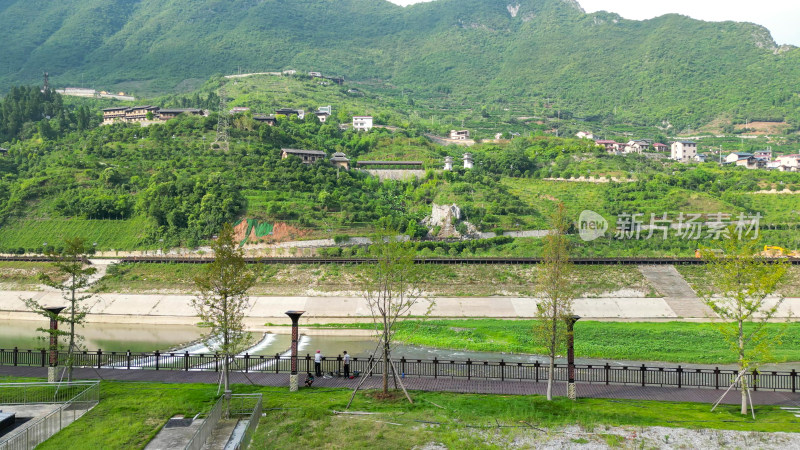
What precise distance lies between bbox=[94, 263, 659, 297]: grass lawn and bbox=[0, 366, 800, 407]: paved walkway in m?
29.2

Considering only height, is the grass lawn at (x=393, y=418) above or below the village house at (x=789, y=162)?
below

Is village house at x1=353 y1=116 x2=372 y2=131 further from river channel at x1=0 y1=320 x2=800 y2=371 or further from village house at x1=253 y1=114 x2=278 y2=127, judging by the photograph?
river channel at x1=0 y1=320 x2=800 y2=371

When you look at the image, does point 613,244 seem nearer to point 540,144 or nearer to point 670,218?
point 670,218

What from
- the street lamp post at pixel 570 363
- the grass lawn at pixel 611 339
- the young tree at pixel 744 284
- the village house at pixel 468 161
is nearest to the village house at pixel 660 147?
the village house at pixel 468 161

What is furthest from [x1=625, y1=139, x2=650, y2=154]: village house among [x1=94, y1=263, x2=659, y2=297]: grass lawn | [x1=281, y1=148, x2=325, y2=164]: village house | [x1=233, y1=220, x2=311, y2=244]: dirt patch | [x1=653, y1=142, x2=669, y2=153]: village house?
[x1=233, y1=220, x2=311, y2=244]: dirt patch

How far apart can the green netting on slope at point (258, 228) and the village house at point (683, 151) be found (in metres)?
112

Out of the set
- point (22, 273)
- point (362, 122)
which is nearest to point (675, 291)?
point (22, 273)

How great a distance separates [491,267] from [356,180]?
45.3 metres

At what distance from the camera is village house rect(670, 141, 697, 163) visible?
154 meters

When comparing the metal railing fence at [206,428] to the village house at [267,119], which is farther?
the village house at [267,119]

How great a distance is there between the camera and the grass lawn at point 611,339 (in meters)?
41.2

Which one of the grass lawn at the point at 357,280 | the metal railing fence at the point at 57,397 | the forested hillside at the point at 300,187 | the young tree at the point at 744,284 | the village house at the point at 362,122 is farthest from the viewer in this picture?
the village house at the point at 362,122

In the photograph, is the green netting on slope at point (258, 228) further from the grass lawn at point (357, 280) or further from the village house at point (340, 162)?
the village house at point (340, 162)

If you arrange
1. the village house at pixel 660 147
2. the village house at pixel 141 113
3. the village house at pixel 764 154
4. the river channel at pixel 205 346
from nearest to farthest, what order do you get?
the river channel at pixel 205 346
the village house at pixel 141 113
the village house at pixel 764 154
the village house at pixel 660 147
